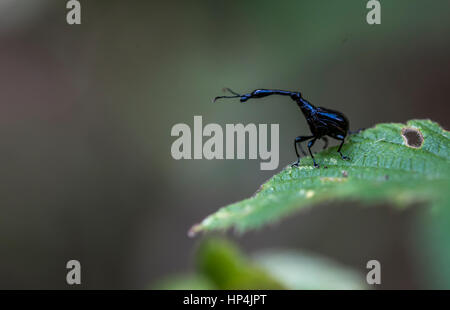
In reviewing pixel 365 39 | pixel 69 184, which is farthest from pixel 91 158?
pixel 365 39

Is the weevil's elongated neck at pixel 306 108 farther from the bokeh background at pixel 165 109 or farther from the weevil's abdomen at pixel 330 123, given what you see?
the bokeh background at pixel 165 109
